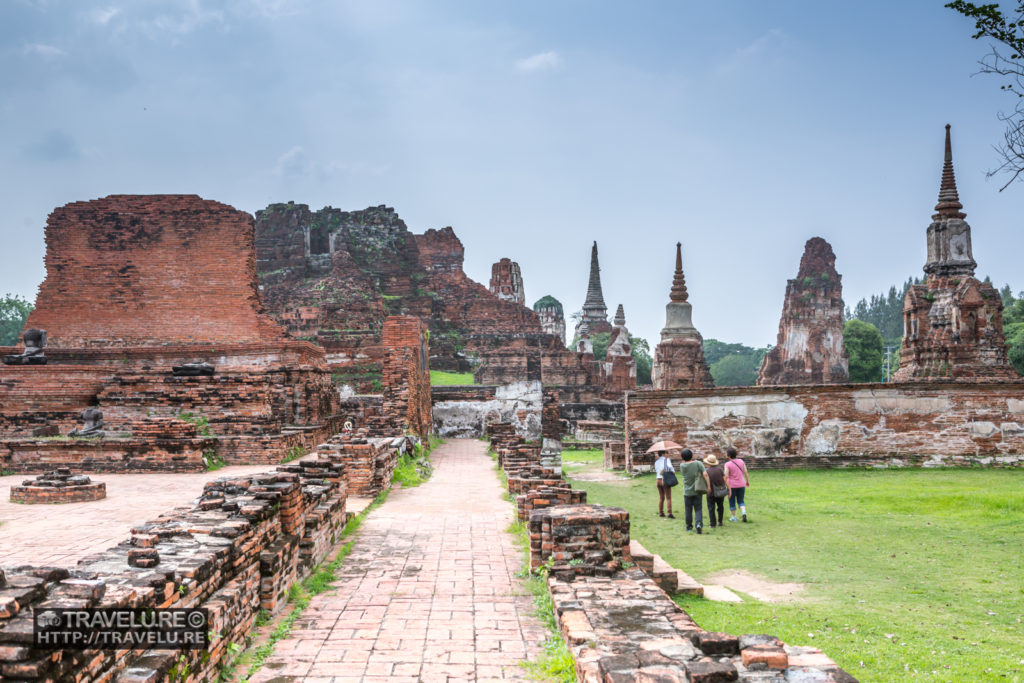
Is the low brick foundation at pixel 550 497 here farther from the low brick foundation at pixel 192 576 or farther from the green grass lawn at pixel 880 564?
the low brick foundation at pixel 192 576

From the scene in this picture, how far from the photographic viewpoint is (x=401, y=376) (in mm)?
14891

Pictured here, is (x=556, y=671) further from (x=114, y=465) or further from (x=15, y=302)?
(x=15, y=302)

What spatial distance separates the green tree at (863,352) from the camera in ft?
153

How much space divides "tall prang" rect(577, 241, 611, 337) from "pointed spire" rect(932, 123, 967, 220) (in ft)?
126

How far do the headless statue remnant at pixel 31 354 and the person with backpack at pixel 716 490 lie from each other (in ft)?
42.9

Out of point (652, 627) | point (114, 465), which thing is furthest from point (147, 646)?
point (114, 465)

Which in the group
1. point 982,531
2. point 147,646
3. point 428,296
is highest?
point 428,296

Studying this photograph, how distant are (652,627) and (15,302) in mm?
57743

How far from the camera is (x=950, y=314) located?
16297 millimetres

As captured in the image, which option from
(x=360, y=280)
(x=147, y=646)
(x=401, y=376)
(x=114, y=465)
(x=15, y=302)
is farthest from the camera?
(x=15, y=302)

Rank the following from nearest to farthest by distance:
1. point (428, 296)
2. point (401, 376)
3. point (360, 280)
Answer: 1. point (401, 376)
2. point (360, 280)
3. point (428, 296)

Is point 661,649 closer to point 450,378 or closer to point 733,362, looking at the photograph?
point 450,378

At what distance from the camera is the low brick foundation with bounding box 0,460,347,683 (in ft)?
8.22

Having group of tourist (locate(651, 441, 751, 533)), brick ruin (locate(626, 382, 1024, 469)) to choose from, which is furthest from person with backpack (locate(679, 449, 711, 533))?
brick ruin (locate(626, 382, 1024, 469))
